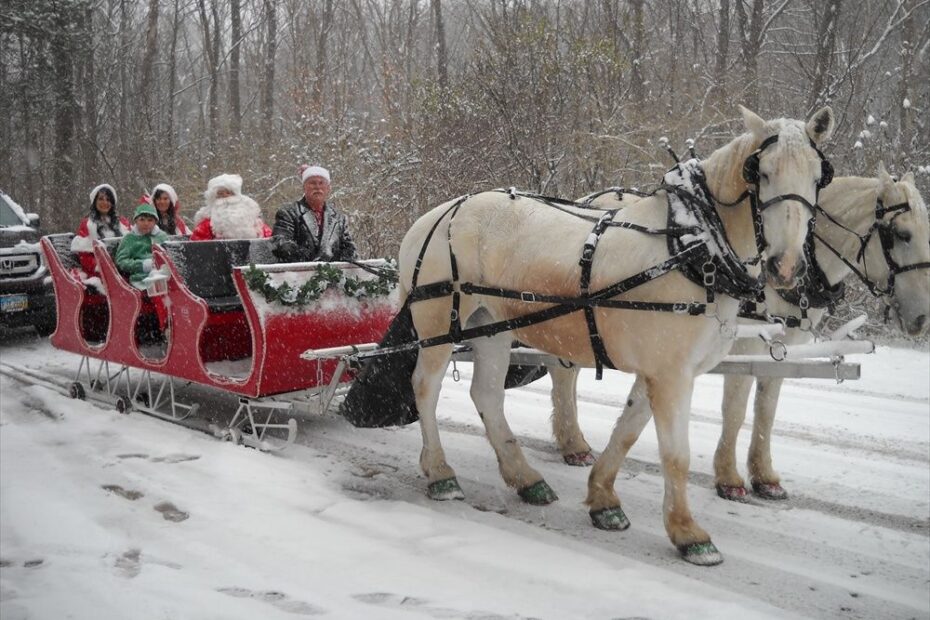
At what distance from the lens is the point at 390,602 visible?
310 centimetres

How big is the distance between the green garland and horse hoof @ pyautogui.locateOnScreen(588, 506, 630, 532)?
255 cm

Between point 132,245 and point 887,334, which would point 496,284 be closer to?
point 132,245

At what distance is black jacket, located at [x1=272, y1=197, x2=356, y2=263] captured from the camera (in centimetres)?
588

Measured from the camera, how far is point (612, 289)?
361 cm

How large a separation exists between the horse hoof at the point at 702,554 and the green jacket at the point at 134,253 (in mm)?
5085

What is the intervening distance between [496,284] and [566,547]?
1.46 metres

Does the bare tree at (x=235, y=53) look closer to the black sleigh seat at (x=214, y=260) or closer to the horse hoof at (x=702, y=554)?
the black sleigh seat at (x=214, y=260)

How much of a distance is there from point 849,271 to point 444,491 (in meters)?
2.73

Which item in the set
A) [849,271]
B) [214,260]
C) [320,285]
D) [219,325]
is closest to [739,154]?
[849,271]

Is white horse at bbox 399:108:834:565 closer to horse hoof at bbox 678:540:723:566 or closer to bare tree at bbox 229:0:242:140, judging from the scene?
horse hoof at bbox 678:540:723:566

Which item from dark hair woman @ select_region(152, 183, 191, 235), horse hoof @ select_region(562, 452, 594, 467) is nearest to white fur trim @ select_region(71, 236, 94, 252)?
dark hair woman @ select_region(152, 183, 191, 235)

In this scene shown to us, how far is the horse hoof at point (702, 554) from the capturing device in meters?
3.54

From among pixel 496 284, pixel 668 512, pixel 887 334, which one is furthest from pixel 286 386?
pixel 887 334

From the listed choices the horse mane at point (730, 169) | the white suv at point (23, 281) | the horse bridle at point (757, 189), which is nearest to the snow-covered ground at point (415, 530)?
the horse bridle at point (757, 189)
